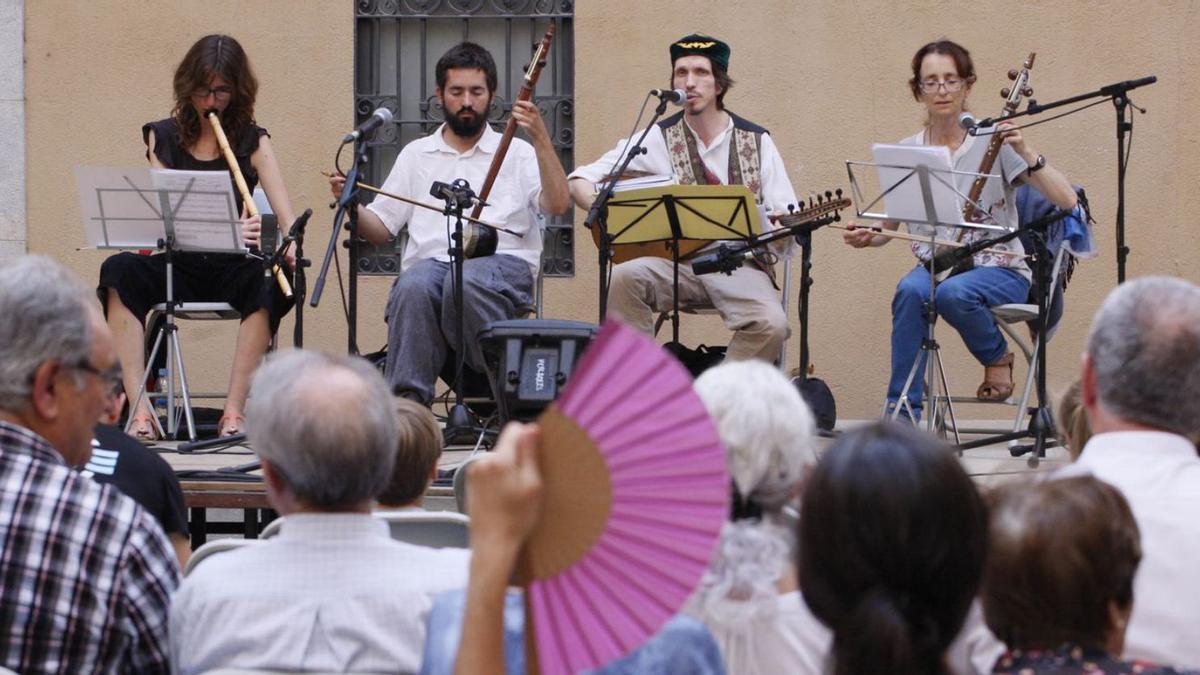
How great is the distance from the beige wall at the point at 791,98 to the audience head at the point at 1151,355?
4380 mm

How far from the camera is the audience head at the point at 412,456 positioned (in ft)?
8.79

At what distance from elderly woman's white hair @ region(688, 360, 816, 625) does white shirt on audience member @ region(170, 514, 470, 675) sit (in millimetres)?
392

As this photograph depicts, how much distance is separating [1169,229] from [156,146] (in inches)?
167

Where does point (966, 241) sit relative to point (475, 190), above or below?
below

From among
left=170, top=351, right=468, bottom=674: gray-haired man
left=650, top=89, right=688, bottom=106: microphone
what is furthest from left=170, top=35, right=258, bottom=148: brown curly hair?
left=170, top=351, right=468, bottom=674: gray-haired man

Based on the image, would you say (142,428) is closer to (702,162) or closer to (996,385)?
(702,162)

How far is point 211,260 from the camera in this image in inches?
227

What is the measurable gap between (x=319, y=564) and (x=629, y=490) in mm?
776

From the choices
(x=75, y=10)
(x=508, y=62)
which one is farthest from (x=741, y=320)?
(x=75, y=10)

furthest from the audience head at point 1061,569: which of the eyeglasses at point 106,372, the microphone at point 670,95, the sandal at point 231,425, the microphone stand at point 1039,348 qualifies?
the sandal at point 231,425

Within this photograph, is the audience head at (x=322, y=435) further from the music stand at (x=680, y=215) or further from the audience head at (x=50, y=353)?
the music stand at (x=680, y=215)

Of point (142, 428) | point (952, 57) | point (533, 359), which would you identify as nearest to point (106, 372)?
point (533, 359)

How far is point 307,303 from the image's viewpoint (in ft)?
→ 22.2

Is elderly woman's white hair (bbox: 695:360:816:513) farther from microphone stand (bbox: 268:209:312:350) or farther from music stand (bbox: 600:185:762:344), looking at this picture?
music stand (bbox: 600:185:762:344)
